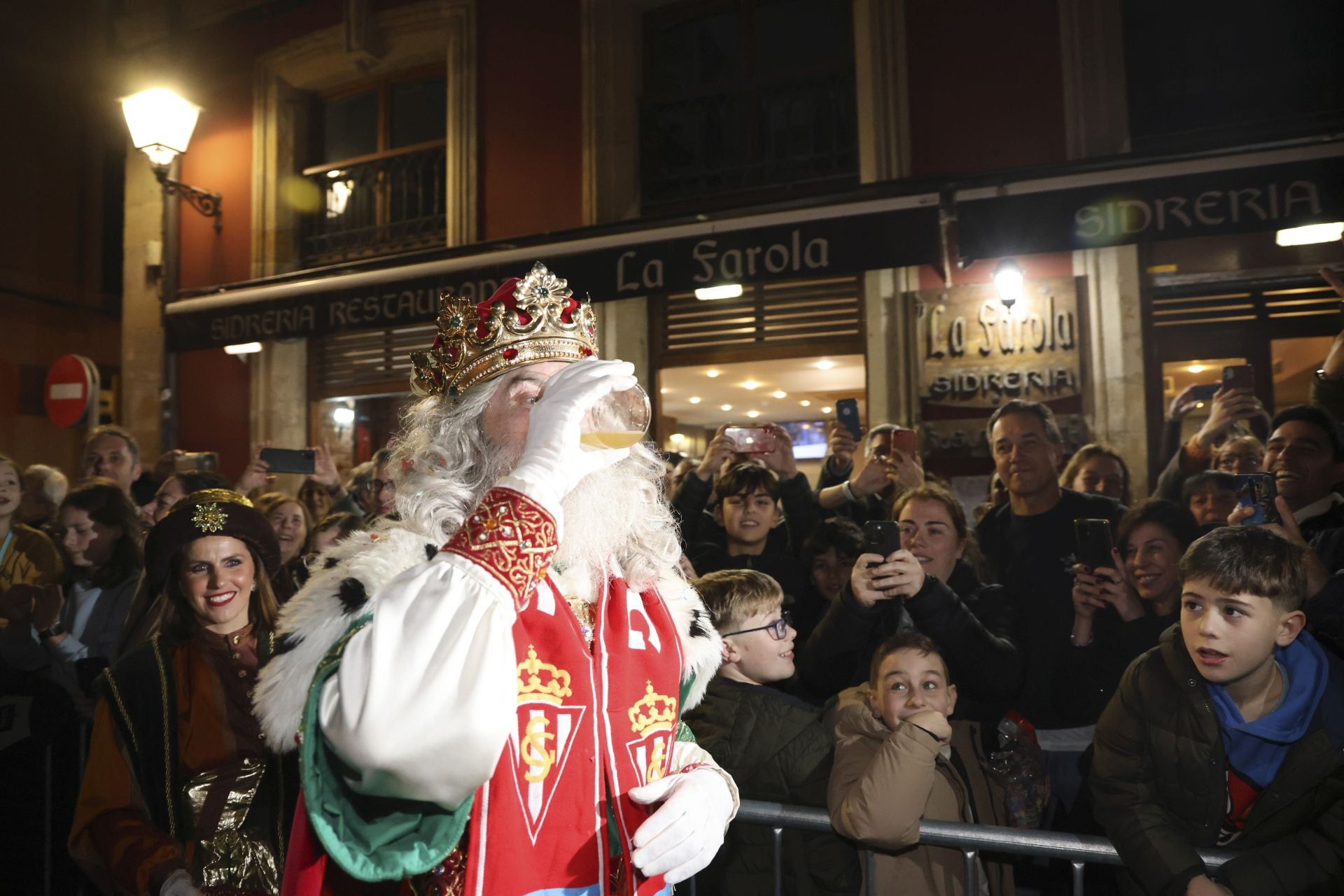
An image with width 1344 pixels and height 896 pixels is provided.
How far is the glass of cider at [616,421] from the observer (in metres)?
1.44

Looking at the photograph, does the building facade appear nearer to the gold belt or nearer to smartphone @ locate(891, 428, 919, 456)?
smartphone @ locate(891, 428, 919, 456)

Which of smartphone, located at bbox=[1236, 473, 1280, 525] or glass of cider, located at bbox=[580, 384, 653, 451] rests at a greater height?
glass of cider, located at bbox=[580, 384, 653, 451]

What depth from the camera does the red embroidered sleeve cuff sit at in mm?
1260

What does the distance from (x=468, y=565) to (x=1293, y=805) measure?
2141 millimetres

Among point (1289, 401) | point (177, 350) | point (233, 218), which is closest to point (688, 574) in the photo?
point (1289, 401)

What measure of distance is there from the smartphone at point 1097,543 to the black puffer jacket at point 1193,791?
0.65m

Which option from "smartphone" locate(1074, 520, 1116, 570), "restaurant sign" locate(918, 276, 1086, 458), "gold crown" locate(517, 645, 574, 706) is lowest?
"gold crown" locate(517, 645, 574, 706)

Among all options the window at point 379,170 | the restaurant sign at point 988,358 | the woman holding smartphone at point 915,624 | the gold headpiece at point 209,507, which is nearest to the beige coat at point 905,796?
the woman holding smartphone at point 915,624

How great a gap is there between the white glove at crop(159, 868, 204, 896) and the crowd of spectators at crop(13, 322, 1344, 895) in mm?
620

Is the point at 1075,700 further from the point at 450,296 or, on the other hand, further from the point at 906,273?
the point at 906,273

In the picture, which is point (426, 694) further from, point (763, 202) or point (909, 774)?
point (763, 202)

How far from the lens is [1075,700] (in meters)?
3.30

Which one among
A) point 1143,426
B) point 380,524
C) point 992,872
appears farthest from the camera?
point 1143,426

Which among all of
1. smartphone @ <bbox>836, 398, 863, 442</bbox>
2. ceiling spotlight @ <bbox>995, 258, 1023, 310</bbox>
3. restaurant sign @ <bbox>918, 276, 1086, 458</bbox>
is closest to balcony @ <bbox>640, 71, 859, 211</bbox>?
restaurant sign @ <bbox>918, 276, 1086, 458</bbox>
